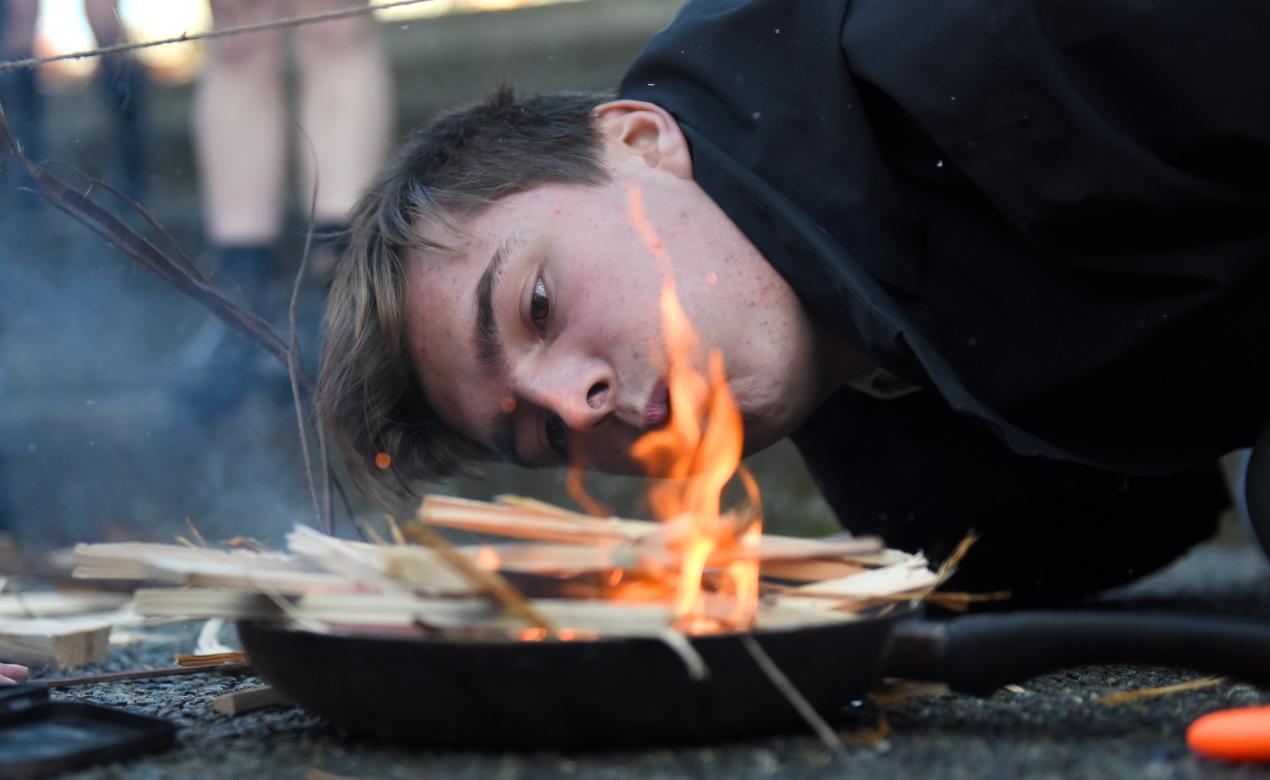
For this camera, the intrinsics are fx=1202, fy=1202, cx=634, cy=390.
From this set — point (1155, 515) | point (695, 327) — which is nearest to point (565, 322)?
point (695, 327)

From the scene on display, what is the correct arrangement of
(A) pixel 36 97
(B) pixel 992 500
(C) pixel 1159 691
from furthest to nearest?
(A) pixel 36 97 < (B) pixel 992 500 < (C) pixel 1159 691

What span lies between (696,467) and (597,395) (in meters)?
0.19

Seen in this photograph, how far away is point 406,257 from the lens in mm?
1894

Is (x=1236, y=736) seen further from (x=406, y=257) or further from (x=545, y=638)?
(x=406, y=257)

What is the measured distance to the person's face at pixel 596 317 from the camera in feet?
5.49

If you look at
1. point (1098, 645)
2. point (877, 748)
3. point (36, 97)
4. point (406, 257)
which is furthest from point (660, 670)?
point (36, 97)

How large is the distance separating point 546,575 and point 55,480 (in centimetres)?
298

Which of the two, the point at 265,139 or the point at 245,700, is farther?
the point at 265,139

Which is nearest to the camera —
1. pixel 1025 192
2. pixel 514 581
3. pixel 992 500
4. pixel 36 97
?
pixel 514 581

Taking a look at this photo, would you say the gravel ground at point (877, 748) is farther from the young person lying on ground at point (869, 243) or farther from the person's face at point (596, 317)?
the person's face at point (596, 317)

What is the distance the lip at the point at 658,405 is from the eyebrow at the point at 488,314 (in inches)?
9.1

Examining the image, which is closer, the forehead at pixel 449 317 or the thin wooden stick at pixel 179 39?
the thin wooden stick at pixel 179 39

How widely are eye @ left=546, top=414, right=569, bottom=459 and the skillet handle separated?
834 millimetres

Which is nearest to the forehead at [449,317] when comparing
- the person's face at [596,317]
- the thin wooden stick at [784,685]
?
the person's face at [596,317]
